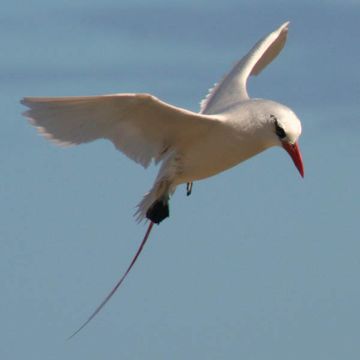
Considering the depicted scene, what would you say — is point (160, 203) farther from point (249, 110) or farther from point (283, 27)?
point (283, 27)

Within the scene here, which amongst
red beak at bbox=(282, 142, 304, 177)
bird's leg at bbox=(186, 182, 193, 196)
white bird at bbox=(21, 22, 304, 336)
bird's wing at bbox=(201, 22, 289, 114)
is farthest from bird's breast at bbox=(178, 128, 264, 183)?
bird's wing at bbox=(201, 22, 289, 114)

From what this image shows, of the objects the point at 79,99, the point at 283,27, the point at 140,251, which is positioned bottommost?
the point at 140,251

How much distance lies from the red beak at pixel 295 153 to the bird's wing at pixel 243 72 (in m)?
1.44

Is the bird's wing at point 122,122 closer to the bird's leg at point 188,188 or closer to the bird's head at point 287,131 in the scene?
the bird's leg at point 188,188

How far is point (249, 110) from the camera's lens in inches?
711

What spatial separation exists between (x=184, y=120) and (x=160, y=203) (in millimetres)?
1114

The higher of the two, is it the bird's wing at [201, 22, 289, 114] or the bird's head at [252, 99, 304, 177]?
the bird's wing at [201, 22, 289, 114]

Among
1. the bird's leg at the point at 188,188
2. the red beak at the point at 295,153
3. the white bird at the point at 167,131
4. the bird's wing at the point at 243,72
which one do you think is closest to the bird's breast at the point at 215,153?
the white bird at the point at 167,131

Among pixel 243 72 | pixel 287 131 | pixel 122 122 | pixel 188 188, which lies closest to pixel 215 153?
pixel 287 131

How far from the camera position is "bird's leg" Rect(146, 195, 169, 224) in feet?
62.3

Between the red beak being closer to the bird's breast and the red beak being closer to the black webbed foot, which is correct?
the bird's breast

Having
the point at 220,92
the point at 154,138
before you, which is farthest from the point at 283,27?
the point at 154,138

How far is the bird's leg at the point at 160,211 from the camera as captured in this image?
19.0 m

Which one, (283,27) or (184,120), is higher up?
(283,27)
